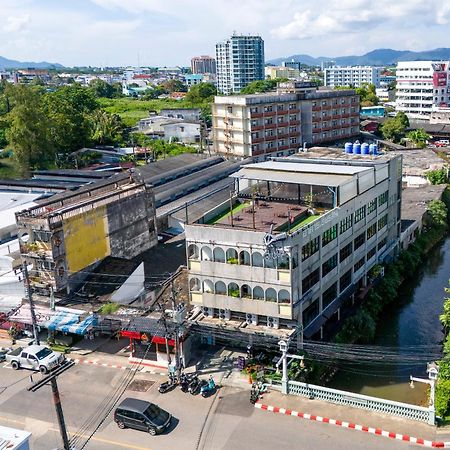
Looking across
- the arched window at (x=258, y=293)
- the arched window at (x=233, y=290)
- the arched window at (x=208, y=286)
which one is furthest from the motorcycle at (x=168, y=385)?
the arched window at (x=258, y=293)

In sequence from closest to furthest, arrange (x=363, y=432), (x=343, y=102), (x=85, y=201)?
(x=363, y=432)
(x=85, y=201)
(x=343, y=102)

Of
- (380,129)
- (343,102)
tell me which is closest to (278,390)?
A: (343,102)

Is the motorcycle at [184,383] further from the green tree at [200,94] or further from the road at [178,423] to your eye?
the green tree at [200,94]

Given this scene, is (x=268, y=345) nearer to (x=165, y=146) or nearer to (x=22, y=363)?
(x=22, y=363)

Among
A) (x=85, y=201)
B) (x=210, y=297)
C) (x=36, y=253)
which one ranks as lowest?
(x=210, y=297)

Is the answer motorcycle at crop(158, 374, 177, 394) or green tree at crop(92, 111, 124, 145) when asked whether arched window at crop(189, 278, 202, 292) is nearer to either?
motorcycle at crop(158, 374, 177, 394)
